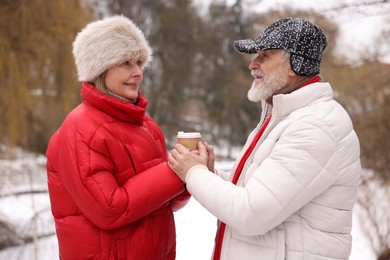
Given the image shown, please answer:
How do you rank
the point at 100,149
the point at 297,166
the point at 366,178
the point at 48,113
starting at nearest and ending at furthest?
the point at 297,166 → the point at 100,149 → the point at 366,178 → the point at 48,113

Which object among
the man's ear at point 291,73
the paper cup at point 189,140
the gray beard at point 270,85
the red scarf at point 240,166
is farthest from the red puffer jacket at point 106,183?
the man's ear at point 291,73

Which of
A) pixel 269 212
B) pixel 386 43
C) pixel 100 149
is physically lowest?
pixel 269 212

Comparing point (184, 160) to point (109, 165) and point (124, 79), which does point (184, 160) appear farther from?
point (124, 79)

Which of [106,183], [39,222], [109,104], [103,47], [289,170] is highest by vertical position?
[103,47]

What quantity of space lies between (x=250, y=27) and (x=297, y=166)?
1922 centimetres

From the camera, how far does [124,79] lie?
5.82 feet

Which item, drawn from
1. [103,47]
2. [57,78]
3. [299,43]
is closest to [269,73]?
[299,43]

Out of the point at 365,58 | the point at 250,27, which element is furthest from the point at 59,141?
the point at 250,27

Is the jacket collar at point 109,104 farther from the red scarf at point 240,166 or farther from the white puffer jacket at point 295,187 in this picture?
the red scarf at point 240,166

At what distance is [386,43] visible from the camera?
6.08 meters

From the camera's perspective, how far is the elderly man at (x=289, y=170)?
57.2 inches

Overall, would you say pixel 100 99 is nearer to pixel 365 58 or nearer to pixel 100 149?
pixel 100 149

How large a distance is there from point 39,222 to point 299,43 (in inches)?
179

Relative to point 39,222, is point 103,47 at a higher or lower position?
higher
